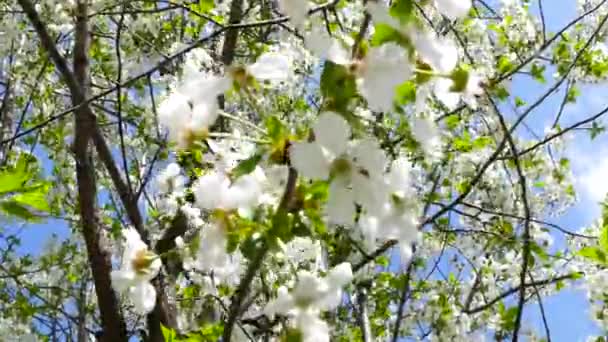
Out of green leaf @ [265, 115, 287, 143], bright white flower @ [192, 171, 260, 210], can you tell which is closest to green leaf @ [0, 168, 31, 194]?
bright white flower @ [192, 171, 260, 210]

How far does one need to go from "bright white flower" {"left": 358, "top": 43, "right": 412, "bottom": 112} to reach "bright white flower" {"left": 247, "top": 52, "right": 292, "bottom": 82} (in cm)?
16

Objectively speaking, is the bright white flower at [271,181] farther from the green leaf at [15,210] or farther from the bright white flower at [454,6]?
the green leaf at [15,210]

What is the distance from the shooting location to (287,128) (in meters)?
1.09

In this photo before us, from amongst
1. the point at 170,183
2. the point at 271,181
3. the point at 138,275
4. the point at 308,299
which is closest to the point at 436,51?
the point at 271,181

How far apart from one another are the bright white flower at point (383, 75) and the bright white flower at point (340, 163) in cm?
4

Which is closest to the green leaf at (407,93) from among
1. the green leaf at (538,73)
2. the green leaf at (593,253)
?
the green leaf at (593,253)

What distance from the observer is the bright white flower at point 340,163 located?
97 centimetres

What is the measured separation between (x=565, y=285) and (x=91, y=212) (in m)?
2.32

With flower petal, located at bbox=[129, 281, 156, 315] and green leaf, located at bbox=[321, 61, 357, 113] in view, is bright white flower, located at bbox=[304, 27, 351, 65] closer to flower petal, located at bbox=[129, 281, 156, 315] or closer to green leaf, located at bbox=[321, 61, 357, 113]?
green leaf, located at bbox=[321, 61, 357, 113]

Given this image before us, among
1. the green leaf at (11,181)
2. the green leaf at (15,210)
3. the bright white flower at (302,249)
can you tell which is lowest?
the bright white flower at (302,249)

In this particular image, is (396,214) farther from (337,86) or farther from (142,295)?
(142,295)

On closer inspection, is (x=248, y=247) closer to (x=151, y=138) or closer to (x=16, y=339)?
(x=151, y=138)

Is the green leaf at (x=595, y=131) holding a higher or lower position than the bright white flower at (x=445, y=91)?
higher

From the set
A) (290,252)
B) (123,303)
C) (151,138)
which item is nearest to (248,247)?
(290,252)
